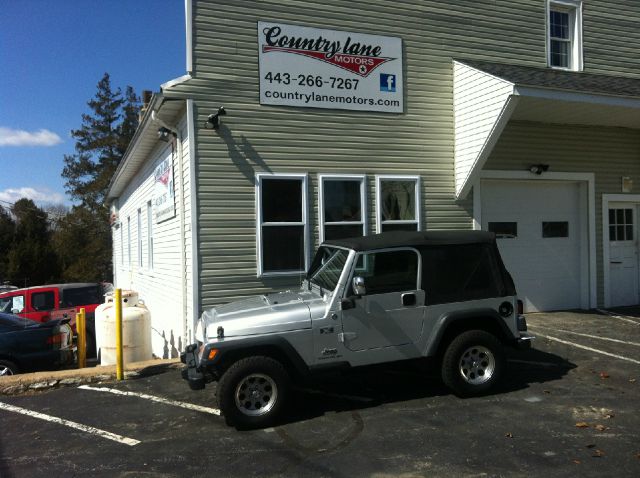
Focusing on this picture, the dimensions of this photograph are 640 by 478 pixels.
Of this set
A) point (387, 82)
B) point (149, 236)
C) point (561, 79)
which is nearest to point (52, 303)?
point (149, 236)

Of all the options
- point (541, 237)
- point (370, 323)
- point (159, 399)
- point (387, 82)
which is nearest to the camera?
point (370, 323)

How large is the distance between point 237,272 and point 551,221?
21.4 feet

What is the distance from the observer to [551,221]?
1096 centimetres

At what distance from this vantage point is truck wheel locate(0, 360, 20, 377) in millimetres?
8258

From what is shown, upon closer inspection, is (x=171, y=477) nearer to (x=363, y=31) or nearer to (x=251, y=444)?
(x=251, y=444)

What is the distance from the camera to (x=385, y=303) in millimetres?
5738

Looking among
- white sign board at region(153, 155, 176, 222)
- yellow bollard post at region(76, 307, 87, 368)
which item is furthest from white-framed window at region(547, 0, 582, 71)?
yellow bollard post at region(76, 307, 87, 368)

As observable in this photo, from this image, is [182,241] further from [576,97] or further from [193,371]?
[576,97]

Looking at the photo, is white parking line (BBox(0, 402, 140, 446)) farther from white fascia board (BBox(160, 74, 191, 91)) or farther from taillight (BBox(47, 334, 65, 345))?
white fascia board (BBox(160, 74, 191, 91))

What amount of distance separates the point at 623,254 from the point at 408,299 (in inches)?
314

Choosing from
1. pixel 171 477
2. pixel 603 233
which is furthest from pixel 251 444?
pixel 603 233

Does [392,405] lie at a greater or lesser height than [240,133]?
lesser

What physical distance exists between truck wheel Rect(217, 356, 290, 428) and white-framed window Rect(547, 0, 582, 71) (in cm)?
909

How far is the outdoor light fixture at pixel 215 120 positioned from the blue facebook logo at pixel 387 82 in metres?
2.88
